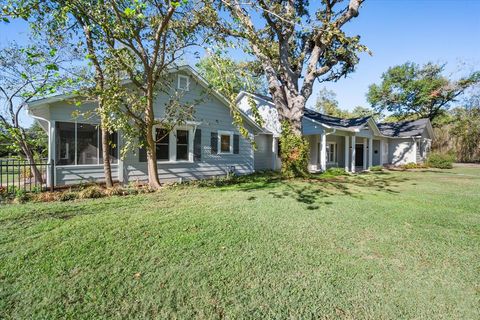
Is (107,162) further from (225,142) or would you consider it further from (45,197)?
(225,142)

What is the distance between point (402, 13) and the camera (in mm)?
11406

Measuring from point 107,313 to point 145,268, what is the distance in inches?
34.2

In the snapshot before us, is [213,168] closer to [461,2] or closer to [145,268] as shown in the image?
[145,268]

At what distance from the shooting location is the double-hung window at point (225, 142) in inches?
519

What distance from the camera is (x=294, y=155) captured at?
12.9m

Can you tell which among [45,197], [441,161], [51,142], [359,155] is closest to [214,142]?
[51,142]

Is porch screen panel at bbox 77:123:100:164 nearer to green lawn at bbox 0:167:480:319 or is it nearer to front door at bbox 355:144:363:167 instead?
green lawn at bbox 0:167:480:319

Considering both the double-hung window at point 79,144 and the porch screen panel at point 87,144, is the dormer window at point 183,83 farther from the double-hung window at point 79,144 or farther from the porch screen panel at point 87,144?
the porch screen panel at point 87,144

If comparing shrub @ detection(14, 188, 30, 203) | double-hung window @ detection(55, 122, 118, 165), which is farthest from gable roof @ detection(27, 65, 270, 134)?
shrub @ detection(14, 188, 30, 203)

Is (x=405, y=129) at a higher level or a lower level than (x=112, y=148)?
higher

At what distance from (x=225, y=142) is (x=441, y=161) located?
60.6 feet

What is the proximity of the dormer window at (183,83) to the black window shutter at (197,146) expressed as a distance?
2.04 m

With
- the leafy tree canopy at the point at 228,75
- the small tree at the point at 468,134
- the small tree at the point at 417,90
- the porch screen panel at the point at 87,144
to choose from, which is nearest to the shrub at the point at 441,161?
the small tree at the point at 468,134

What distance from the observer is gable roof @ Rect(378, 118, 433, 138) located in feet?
79.0
